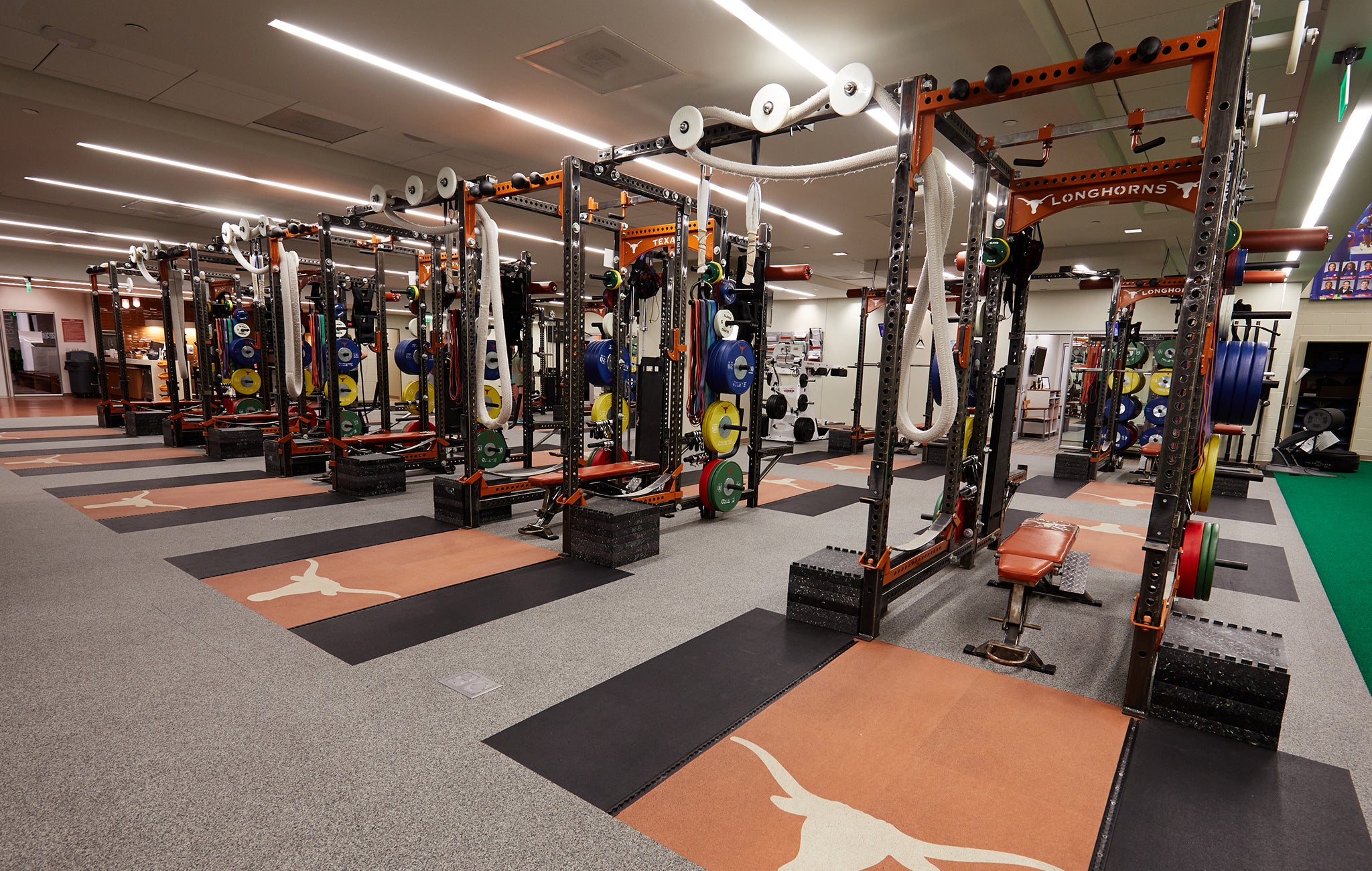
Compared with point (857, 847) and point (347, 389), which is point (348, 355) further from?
point (857, 847)

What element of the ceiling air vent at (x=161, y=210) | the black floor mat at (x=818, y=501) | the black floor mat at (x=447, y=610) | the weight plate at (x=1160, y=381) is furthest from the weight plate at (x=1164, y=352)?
the ceiling air vent at (x=161, y=210)

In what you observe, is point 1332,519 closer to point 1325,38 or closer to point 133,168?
point 1325,38

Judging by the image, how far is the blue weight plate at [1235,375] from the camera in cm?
318

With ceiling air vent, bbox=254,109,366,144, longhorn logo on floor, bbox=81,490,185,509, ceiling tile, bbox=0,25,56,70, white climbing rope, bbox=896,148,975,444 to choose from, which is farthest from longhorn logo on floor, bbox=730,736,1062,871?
ceiling tile, bbox=0,25,56,70

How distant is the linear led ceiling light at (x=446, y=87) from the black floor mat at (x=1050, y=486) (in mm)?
5052

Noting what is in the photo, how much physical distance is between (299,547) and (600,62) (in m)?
4.14

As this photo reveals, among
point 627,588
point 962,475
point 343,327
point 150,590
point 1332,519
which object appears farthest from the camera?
point 343,327

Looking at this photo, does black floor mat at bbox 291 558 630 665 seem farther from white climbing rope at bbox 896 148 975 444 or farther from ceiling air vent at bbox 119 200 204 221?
ceiling air vent at bbox 119 200 204 221

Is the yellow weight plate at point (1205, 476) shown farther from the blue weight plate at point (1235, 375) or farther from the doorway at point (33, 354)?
the doorway at point (33, 354)

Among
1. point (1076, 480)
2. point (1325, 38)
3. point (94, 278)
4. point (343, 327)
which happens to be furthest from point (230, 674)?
point (94, 278)

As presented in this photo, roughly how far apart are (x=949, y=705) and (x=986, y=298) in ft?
8.31

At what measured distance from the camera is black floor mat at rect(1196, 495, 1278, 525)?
5.93 m

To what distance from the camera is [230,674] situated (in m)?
2.48

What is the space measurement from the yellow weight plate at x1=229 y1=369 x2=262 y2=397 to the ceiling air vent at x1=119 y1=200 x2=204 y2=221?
8.72 feet
